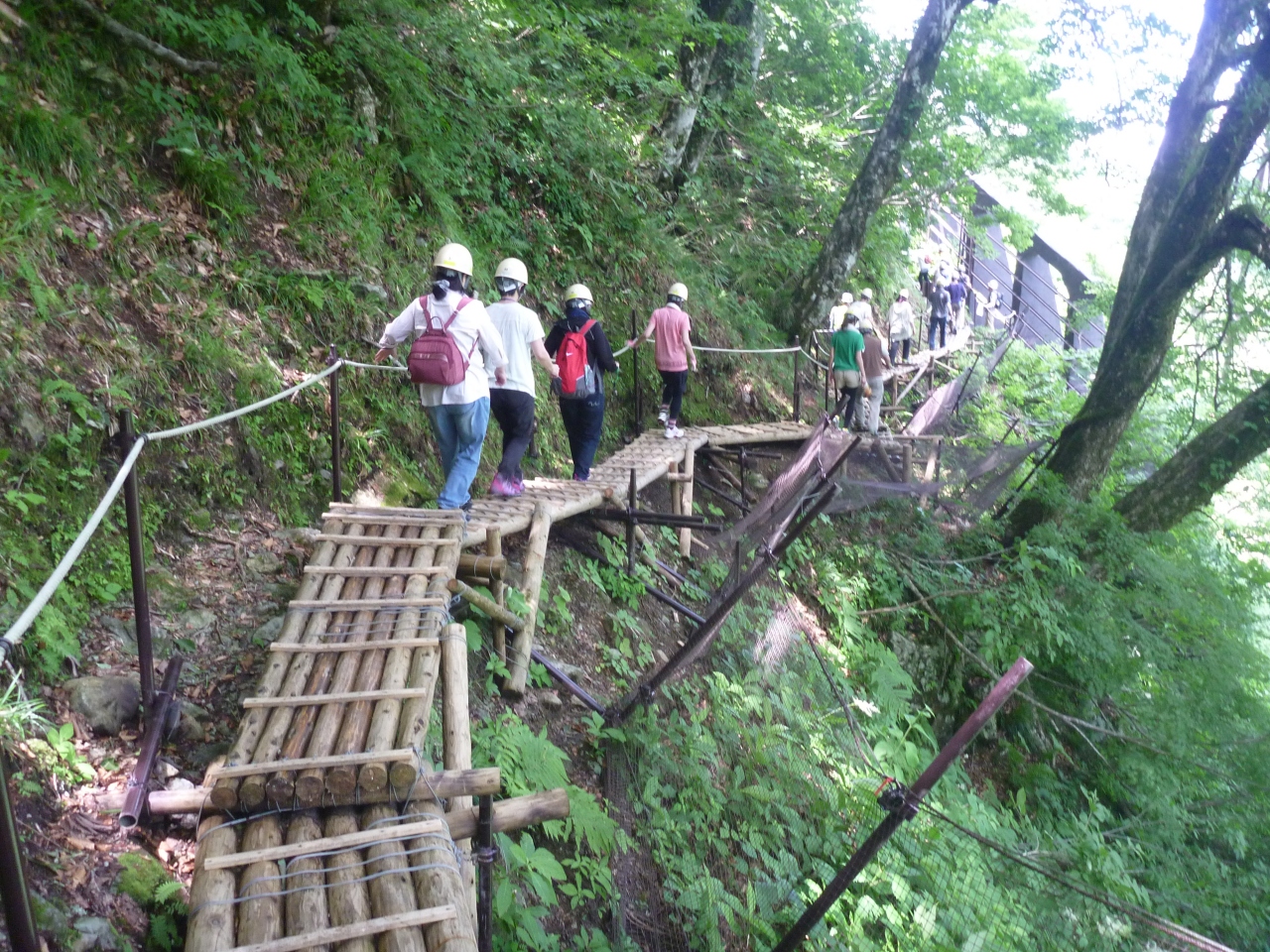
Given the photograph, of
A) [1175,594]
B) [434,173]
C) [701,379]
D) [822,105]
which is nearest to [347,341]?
[434,173]

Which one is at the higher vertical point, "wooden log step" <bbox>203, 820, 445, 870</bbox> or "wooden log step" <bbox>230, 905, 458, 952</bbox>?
"wooden log step" <bbox>230, 905, 458, 952</bbox>

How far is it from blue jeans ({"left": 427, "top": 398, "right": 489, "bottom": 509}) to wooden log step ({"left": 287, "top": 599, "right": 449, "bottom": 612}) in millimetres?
1607

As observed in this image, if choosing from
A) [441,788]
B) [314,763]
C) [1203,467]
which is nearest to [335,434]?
[314,763]

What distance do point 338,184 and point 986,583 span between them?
799 cm

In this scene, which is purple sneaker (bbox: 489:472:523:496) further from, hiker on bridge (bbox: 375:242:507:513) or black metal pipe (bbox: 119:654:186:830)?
black metal pipe (bbox: 119:654:186:830)

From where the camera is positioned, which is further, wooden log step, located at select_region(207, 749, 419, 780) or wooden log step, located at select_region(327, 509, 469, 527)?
wooden log step, located at select_region(327, 509, 469, 527)

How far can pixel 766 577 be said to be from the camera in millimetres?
8898

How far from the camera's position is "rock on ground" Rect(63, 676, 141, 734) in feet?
10.7

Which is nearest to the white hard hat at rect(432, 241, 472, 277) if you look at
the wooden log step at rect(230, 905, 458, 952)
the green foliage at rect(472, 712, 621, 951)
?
the green foliage at rect(472, 712, 621, 951)

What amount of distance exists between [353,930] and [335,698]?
1.08m

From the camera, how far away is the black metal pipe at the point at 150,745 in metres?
2.86

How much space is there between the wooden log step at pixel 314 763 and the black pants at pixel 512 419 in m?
3.44

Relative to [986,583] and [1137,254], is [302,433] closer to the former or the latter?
[986,583]

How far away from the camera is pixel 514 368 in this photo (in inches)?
237
